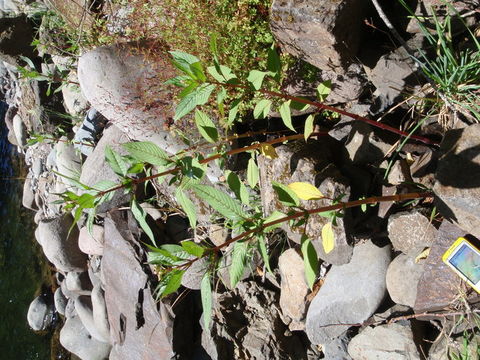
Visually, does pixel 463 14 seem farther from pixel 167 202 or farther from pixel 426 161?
pixel 167 202

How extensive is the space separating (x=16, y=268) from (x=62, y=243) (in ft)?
6.78

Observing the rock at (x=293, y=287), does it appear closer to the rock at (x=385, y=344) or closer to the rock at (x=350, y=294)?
the rock at (x=350, y=294)

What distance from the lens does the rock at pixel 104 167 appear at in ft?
13.4

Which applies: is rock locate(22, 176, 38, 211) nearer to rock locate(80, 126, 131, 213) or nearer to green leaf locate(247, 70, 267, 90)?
rock locate(80, 126, 131, 213)

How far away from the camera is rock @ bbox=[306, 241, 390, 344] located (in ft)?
9.37

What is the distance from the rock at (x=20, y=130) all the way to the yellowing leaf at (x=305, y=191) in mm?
4748

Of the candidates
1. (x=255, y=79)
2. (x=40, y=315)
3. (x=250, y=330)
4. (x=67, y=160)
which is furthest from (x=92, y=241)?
(x=255, y=79)

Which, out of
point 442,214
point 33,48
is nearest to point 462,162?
point 442,214

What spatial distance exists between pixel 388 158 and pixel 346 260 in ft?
2.00

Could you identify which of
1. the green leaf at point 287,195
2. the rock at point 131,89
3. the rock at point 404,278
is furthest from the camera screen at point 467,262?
the rock at point 131,89

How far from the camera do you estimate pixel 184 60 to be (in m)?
2.05

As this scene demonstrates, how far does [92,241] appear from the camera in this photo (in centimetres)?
469

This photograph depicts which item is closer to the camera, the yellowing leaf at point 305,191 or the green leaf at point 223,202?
the green leaf at point 223,202

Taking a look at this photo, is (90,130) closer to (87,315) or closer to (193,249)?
(87,315)
